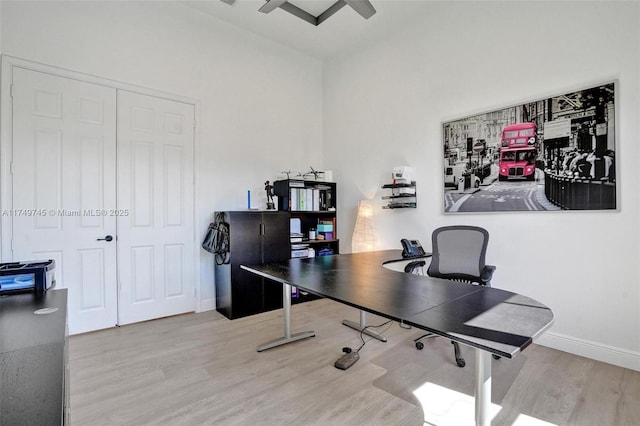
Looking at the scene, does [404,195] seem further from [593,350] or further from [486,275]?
[593,350]

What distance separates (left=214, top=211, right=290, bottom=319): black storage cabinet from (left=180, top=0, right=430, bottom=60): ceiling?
234 centimetres

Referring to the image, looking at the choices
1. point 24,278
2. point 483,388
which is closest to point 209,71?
point 24,278

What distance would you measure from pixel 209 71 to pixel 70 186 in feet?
6.55

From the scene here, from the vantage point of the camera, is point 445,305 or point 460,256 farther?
point 460,256

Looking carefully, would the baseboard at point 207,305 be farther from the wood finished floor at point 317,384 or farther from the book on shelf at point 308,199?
the book on shelf at point 308,199

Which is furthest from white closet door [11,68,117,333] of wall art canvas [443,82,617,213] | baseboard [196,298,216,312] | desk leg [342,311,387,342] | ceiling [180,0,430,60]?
wall art canvas [443,82,617,213]

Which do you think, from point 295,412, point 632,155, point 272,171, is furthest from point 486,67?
point 295,412

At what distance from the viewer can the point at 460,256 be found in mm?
2725

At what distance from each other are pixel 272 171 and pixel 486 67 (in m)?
2.78

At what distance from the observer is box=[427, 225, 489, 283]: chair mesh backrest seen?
2.63 metres

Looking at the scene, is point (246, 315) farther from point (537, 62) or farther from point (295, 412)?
point (537, 62)

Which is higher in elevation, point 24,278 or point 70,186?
point 70,186

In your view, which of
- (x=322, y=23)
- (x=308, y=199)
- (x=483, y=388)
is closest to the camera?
(x=483, y=388)

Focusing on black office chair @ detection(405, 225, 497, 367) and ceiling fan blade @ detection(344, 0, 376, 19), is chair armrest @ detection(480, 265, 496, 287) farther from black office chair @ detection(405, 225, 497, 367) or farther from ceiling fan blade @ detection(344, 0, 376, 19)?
ceiling fan blade @ detection(344, 0, 376, 19)
